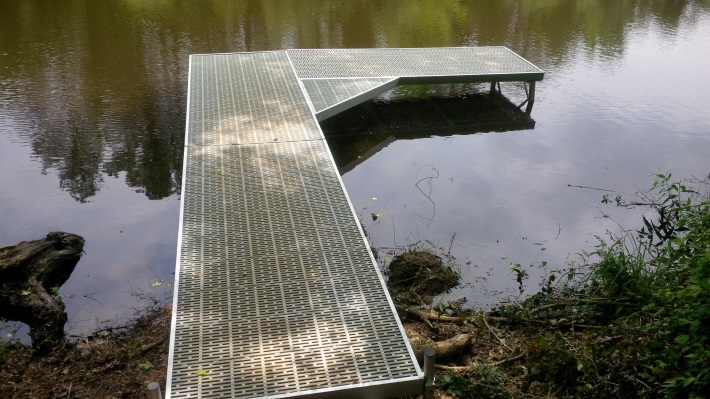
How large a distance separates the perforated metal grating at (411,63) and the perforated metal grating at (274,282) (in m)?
1.52

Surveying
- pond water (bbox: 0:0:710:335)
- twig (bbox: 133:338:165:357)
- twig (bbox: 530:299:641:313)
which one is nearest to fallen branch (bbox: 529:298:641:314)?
twig (bbox: 530:299:641:313)

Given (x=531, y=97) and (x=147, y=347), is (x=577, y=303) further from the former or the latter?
(x=531, y=97)

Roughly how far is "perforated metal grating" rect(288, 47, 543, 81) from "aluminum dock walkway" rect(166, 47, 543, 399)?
1.89ft

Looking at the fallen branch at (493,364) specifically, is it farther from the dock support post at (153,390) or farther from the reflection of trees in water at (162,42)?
the reflection of trees in water at (162,42)

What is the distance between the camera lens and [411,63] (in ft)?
20.3

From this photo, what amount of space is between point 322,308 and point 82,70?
4.92m

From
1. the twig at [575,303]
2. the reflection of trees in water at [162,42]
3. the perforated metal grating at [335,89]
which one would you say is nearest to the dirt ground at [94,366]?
the reflection of trees in water at [162,42]

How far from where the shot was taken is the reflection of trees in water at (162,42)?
16.0ft

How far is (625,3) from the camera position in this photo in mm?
10305

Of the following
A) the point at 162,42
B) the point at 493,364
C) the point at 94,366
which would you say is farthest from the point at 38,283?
the point at 162,42

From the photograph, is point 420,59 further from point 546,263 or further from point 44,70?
point 44,70

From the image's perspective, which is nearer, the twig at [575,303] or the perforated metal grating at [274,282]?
the perforated metal grating at [274,282]

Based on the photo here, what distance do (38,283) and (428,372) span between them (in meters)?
1.99

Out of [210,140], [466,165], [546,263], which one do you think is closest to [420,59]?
[466,165]
